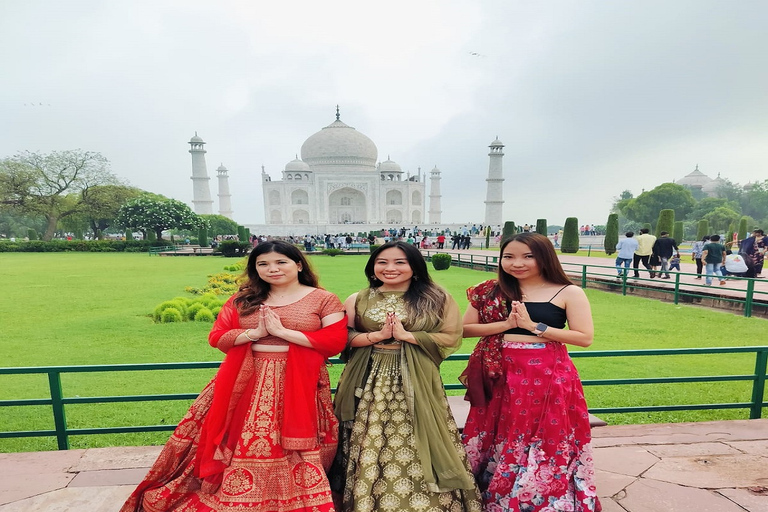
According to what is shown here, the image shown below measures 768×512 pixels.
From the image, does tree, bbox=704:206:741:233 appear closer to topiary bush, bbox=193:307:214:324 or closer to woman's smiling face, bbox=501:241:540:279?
topiary bush, bbox=193:307:214:324

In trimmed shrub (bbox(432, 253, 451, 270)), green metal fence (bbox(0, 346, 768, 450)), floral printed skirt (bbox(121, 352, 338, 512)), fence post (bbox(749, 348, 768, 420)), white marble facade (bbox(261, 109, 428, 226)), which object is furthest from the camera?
white marble facade (bbox(261, 109, 428, 226))

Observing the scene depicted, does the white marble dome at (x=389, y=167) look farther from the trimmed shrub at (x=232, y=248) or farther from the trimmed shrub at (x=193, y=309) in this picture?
the trimmed shrub at (x=193, y=309)

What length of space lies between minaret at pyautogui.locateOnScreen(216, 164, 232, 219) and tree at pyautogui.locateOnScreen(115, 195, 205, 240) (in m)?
19.7

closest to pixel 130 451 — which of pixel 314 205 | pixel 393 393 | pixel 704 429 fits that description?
pixel 393 393

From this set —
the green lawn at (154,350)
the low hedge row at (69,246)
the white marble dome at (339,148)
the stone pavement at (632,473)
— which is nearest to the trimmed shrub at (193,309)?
the green lawn at (154,350)

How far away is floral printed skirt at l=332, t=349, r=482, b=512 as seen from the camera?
1749mm

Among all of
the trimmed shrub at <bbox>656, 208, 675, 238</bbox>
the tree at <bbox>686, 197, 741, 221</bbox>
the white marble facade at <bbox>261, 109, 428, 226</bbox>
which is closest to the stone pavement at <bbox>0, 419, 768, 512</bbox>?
the trimmed shrub at <bbox>656, 208, 675, 238</bbox>

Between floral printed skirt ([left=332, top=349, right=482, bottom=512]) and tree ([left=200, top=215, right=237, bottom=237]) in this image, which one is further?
tree ([left=200, top=215, right=237, bottom=237])

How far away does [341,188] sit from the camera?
45.4 metres

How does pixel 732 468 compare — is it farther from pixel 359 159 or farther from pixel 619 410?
pixel 359 159

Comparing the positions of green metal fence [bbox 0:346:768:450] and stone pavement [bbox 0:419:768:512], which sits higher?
green metal fence [bbox 0:346:768:450]

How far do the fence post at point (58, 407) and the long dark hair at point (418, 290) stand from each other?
1.99 meters

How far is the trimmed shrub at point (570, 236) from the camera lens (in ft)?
68.9

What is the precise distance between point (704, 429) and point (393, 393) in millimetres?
2309
